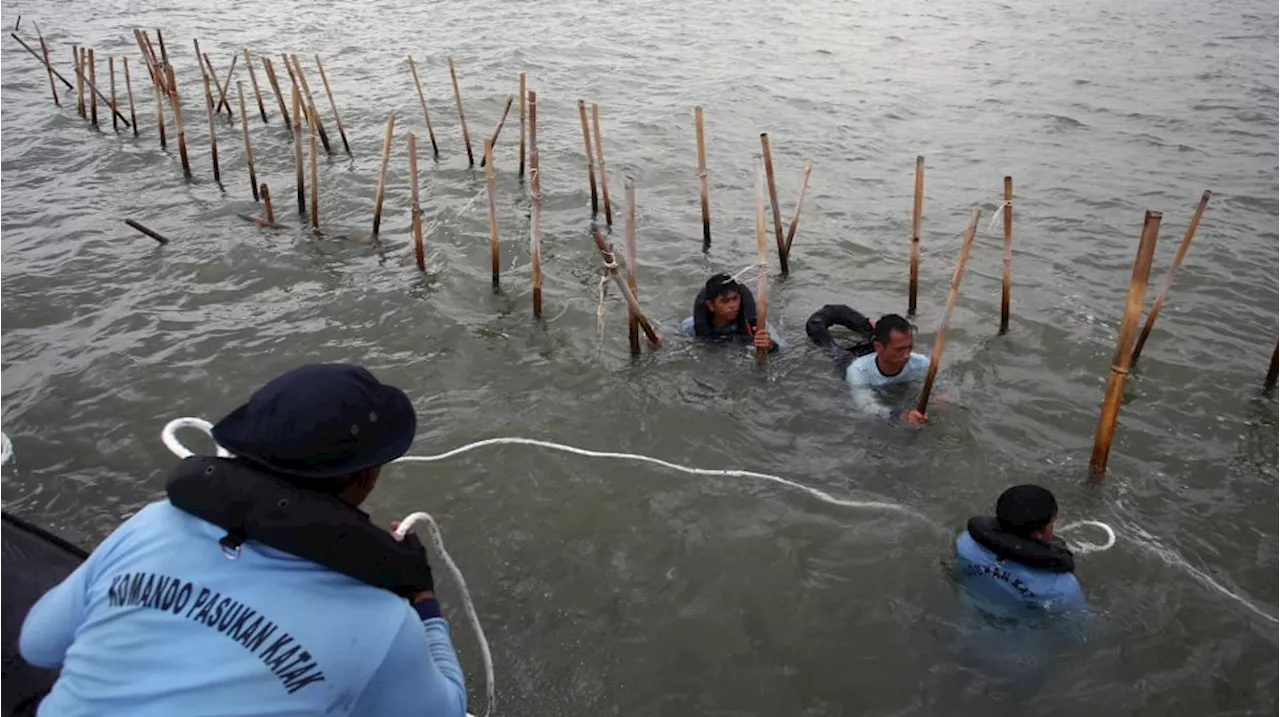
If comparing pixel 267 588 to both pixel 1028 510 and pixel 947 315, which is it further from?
pixel 947 315

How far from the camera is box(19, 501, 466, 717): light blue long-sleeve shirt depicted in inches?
80.2

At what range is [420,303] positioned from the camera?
31.0 ft

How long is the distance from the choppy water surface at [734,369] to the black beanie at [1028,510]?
32.1 inches

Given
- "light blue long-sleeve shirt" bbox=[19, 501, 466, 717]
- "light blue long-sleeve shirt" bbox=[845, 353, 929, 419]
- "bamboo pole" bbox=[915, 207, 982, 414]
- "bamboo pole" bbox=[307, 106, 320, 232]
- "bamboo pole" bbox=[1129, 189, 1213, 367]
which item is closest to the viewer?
"light blue long-sleeve shirt" bbox=[19, 501, 466, 717]

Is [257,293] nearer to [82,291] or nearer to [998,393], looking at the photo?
[82,291]

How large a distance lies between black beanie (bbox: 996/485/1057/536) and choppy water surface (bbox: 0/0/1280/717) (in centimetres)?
82

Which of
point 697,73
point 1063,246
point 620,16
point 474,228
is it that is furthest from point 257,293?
point 620,16

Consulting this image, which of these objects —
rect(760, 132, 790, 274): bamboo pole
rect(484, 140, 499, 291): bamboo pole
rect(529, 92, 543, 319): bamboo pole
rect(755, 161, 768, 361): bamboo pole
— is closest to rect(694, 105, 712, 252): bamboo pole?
rect(760, 132, 790, 274): bamboo pole

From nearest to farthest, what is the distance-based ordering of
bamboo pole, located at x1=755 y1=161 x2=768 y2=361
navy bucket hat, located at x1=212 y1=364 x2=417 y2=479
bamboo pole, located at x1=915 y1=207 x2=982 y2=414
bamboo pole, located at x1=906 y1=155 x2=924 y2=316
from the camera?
navy bucket hat, located at x1=212 y1=364 x2=417 y2=479 < bamboo pole, located at x1=915 y1=207 x2=982 y2=414 < bamboo pole, located at x1=755 y1=161 x2=768 y2=361 < bamboo pole, located at x1=906 y1=155 x2=924 y2=316

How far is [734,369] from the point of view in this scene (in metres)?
8.23

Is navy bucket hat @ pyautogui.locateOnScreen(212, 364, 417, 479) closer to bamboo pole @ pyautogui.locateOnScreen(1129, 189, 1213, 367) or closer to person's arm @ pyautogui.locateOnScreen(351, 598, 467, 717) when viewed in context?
person's arm @ pyautogui.locateOnScreen(351, 598, 467, 717)

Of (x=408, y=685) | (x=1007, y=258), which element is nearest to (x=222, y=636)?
Result: (x=408, y=685)

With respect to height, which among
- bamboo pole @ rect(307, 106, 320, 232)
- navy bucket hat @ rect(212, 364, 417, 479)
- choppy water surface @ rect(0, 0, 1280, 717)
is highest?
navy bucket hat @ rect(212, 364, 417, 479)

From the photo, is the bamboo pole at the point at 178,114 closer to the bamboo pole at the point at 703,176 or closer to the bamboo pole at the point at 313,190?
the bamboo pole at the point at 313,190
